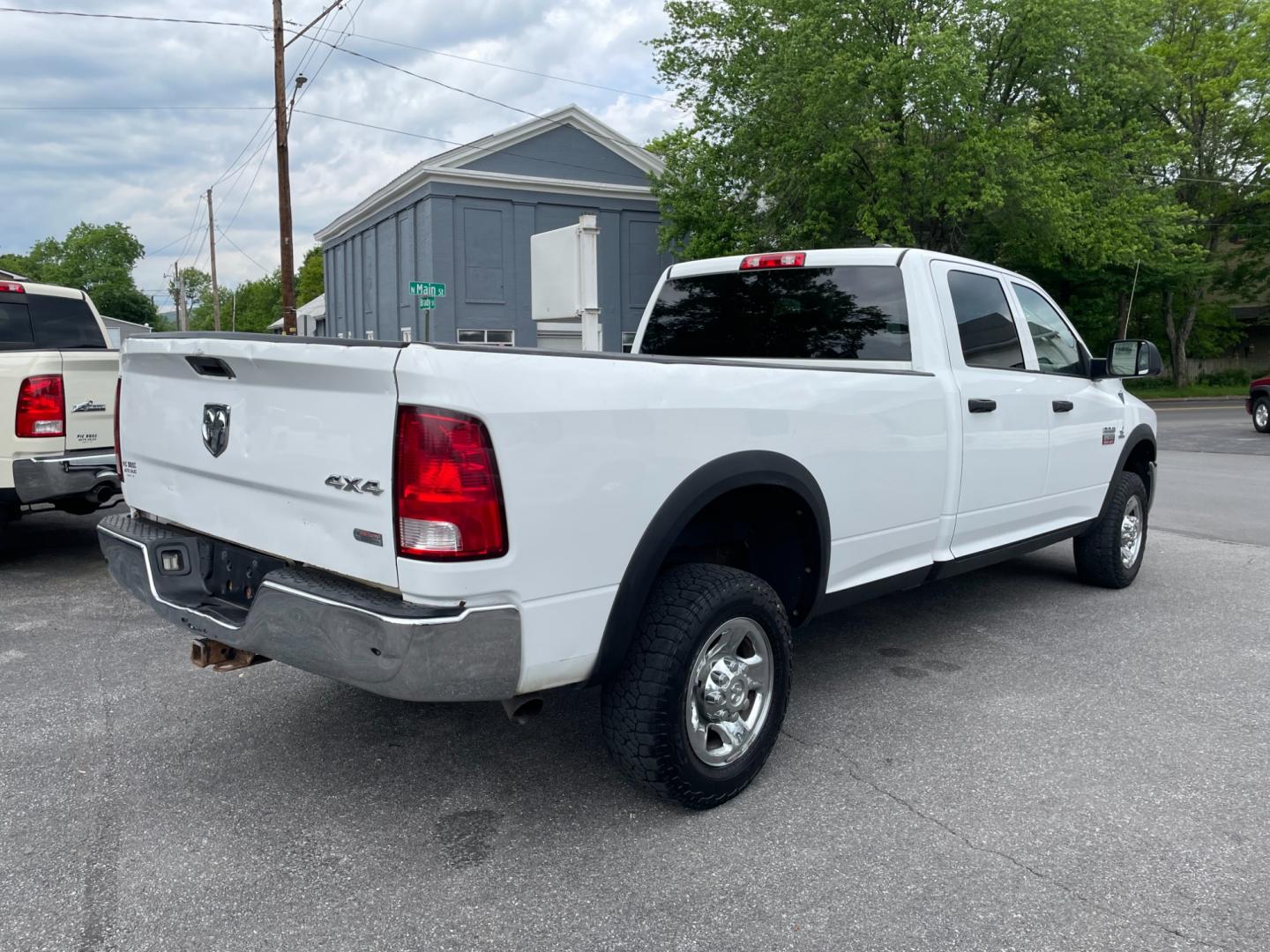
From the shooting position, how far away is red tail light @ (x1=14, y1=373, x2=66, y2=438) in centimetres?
612

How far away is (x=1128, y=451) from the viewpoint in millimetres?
6016

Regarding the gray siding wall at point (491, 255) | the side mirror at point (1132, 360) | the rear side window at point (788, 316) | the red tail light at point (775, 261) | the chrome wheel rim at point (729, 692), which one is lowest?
the chrome wheel rim at point (729, 692)

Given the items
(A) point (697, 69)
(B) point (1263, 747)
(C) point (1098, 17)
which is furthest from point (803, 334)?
(A) point (697, 69)

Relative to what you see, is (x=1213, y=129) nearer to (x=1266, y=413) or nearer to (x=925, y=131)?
(x=925, y=131)

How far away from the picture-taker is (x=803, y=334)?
465cm

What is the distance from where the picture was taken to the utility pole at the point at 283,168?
19391mm

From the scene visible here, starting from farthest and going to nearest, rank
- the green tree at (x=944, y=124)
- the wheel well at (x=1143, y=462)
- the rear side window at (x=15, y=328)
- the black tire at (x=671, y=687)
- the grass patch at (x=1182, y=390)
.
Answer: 1. the grass patch at (x=1182, y=390)
2. the green tree at (x=944, y=124)
3. the rear side window at (x=15, y=328)
4. the wheel well at (x=1143, y=462)
5. the black tire at (x=671, y=687)

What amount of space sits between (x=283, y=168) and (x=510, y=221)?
10905mm

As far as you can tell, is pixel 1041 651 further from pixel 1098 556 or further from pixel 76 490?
pixel 76 490

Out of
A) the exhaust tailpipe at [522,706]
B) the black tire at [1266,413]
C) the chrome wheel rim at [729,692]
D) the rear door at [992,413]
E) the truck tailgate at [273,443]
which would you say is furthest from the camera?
the black tire at [1266,413]

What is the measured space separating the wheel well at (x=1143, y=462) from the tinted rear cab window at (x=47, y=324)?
25.3 ft

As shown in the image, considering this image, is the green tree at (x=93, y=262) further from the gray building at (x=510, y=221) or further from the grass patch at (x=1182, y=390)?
the grass patch at (x=1182, y=390)

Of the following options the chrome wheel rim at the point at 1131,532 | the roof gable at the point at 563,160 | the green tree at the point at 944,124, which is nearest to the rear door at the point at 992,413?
the chrome wheel rim at the point at 1131,532

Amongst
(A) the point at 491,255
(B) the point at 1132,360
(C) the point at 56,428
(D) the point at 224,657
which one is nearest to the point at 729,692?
(D) the point at 224,657
